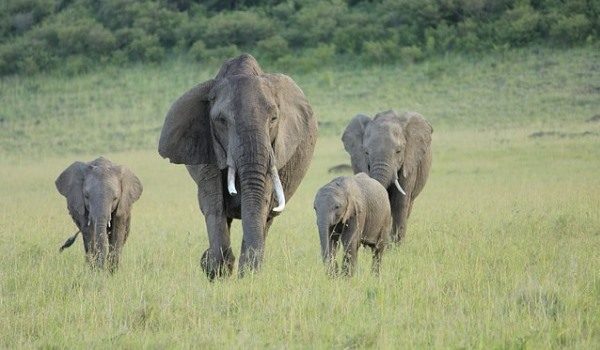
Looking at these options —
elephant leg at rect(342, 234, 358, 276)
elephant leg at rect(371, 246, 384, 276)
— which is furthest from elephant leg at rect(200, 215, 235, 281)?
elephant leg at rect(371, 246, 384, 276)

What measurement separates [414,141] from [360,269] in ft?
13.3

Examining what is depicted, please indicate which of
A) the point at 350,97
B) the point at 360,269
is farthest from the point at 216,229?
the point at 350,97

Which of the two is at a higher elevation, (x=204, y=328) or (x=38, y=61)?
(x=204, y=328)

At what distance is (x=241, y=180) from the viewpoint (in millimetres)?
8758

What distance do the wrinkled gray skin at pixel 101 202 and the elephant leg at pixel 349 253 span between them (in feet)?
7.59

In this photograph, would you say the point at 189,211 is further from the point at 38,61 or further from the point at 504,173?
the point at 38,61

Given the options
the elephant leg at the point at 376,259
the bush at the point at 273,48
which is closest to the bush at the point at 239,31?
the bush at the point at 273,48

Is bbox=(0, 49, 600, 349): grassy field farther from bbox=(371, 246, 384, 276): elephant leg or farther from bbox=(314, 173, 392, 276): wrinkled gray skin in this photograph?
bbox=(314, 173, 392, 276): wrinkled gray skin

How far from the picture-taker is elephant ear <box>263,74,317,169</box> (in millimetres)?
9250

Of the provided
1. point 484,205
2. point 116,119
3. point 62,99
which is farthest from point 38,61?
point 484,205

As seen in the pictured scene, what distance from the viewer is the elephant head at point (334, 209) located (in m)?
9.77

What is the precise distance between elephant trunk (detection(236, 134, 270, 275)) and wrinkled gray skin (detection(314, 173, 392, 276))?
74 cm

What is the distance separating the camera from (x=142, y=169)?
29734 mm

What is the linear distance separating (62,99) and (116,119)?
18.1 feet
